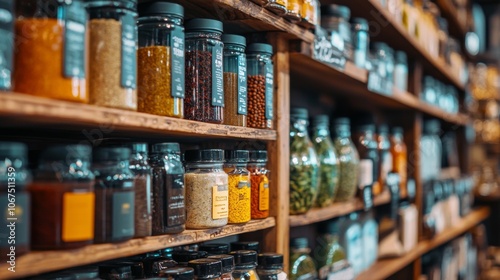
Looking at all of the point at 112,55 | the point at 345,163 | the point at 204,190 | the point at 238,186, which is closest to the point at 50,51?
the point at 112,55

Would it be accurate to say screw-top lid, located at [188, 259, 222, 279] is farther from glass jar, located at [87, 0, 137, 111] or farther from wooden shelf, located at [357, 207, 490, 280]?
wooden shelf, located at [357, 207, 490, 280]

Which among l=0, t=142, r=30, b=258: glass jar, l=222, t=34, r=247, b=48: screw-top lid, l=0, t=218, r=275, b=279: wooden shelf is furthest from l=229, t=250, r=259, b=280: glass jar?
l=0, t=142, r=30, b=258: glass jar

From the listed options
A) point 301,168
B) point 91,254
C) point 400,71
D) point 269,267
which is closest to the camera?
point 91,254

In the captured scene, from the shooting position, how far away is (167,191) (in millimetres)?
1129

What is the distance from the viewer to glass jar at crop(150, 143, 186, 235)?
1.12 m

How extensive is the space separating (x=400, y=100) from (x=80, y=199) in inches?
74.9

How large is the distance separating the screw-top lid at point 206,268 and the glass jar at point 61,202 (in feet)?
1.10

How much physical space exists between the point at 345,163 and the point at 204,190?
36.4 inches

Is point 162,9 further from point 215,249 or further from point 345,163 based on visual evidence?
point 345,163

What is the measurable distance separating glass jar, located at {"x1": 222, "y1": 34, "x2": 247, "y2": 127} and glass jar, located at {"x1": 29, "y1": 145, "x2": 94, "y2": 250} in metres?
0.48

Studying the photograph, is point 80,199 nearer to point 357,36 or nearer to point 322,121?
point 322,121

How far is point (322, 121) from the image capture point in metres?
1.99

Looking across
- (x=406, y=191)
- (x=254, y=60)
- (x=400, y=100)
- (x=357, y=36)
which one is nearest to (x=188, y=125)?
(x=254, y=60)

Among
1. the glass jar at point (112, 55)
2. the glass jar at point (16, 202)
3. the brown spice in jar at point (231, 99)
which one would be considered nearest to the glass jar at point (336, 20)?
the brown spice in jar at point (231, 99)
